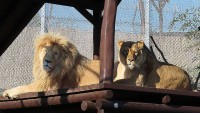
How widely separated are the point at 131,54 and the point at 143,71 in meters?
0.29

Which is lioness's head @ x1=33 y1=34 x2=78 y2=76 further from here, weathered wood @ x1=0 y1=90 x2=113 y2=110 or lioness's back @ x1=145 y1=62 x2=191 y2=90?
lioness's back @ x1=145 y1=62 x2=191 y2=90

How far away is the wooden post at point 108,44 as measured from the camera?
16.7 feet

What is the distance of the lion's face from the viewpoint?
20.8 feet

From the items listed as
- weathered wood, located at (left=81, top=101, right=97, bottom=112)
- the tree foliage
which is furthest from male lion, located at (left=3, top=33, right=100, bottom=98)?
the tree foliage

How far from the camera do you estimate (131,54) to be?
592 centimetres

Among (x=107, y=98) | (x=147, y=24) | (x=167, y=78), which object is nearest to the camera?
(x=107, y=98)

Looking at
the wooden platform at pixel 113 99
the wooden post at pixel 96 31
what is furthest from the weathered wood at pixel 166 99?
the wooden post at pixel 96 31

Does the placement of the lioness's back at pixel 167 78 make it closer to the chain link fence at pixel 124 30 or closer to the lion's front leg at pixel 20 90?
the lion's front leg at pixel 20 90

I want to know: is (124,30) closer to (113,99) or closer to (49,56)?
(49,56)

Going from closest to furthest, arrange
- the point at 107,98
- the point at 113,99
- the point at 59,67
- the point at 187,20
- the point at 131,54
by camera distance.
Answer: the point at 107,98
the point at 113,99
the point at 131,54
the point at 59,67
the point at 187,20

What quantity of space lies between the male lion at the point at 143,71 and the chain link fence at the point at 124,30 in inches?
136

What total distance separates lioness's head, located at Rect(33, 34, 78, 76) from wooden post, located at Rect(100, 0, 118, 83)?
4.07 ft

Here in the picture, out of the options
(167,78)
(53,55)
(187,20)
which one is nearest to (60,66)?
(53,55)

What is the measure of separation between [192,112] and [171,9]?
5.16 meters
